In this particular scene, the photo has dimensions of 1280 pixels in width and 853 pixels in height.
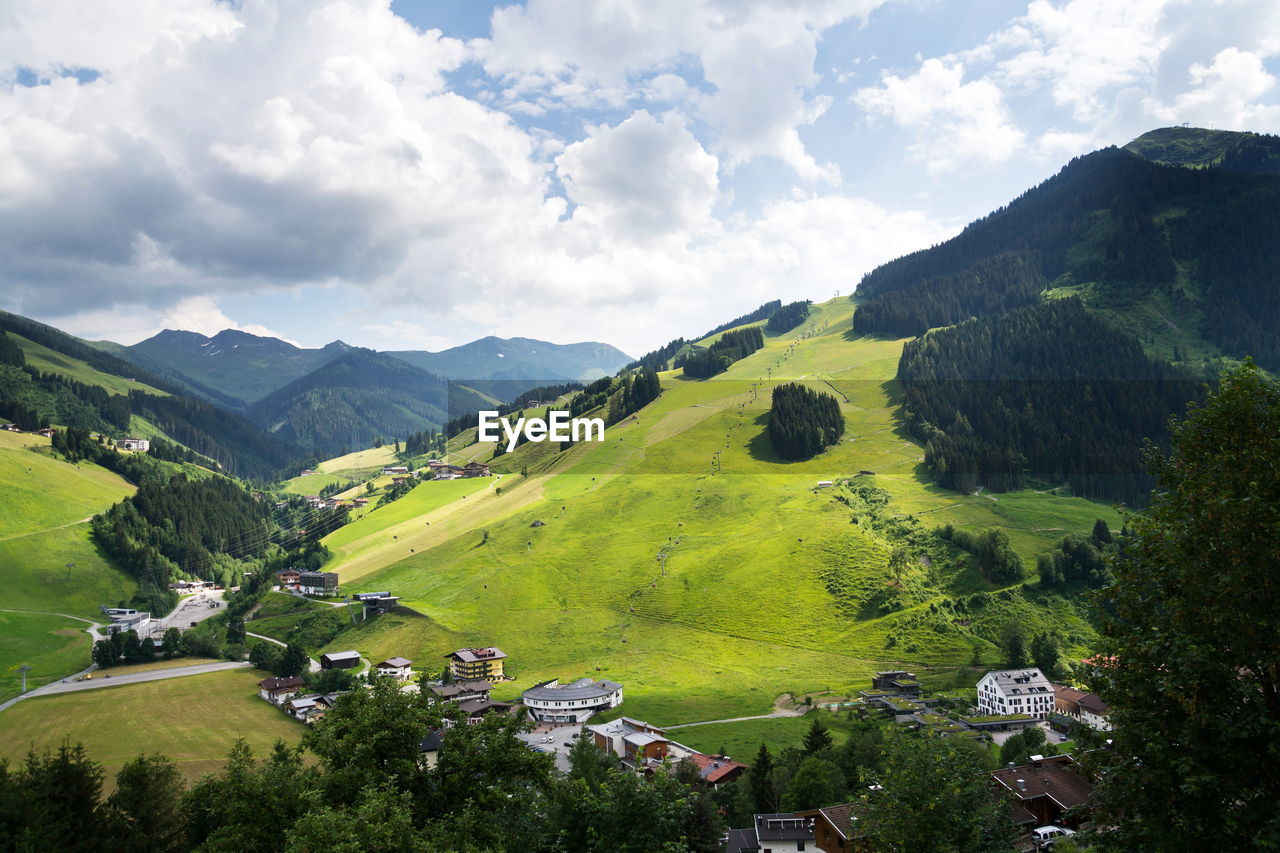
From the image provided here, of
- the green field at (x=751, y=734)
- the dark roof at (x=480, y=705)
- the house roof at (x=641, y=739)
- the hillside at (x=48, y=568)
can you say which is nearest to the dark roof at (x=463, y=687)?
the dark roof at (x=480, y=705)

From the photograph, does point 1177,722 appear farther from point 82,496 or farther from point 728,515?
point 82,496

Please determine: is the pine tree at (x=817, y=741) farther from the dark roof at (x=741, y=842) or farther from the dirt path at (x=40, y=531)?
the dirt path at (x=40, y=531)

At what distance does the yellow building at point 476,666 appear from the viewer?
97.5 m

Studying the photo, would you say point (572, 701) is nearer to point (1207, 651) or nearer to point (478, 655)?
point (478, 655)

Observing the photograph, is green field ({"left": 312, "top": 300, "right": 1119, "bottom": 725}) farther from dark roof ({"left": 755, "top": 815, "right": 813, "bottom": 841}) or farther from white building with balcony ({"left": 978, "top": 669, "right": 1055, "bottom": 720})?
dark roof ({"left": 755, "top": 815, "right": 813, "bottom": 841})

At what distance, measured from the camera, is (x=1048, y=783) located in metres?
45.4

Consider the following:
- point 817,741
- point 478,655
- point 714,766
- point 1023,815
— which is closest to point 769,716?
point 817,741

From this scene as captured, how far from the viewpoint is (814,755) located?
176 ft

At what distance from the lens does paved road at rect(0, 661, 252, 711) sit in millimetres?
93044

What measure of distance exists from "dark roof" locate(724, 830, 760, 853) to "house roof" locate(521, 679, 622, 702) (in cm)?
3790

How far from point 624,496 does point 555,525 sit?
1711 centimetres

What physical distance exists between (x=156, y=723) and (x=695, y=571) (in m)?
75.2

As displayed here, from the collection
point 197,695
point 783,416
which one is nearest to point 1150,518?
point 197,695

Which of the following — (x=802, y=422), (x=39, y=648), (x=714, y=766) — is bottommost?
(x=39, y=648)
